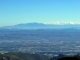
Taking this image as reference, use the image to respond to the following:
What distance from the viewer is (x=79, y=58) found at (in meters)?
52.3

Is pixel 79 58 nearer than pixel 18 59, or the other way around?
pixel 79 58

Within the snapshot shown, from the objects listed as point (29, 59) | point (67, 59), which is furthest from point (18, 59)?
point (67, 59)

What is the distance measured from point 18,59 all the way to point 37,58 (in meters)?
18.1

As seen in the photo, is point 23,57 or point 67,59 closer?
point 67,59

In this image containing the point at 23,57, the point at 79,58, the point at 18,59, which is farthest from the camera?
the point at 23,57

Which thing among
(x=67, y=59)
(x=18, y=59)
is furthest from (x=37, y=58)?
(x=67, y=59)

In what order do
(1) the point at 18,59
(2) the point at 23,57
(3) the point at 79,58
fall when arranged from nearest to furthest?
(3) the point at 79,58 → (1) the point at 18,59 → (2) the point at 23,57

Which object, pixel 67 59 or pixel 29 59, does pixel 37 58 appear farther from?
pixel 67 59

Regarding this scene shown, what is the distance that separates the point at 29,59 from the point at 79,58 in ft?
474

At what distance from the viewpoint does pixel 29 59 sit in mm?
195000

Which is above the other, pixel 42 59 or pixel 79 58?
pixel 79 58

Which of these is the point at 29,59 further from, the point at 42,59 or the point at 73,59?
the point at 73,59

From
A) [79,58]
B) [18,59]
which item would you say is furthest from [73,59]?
[18,59]

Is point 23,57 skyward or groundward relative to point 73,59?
groundward
